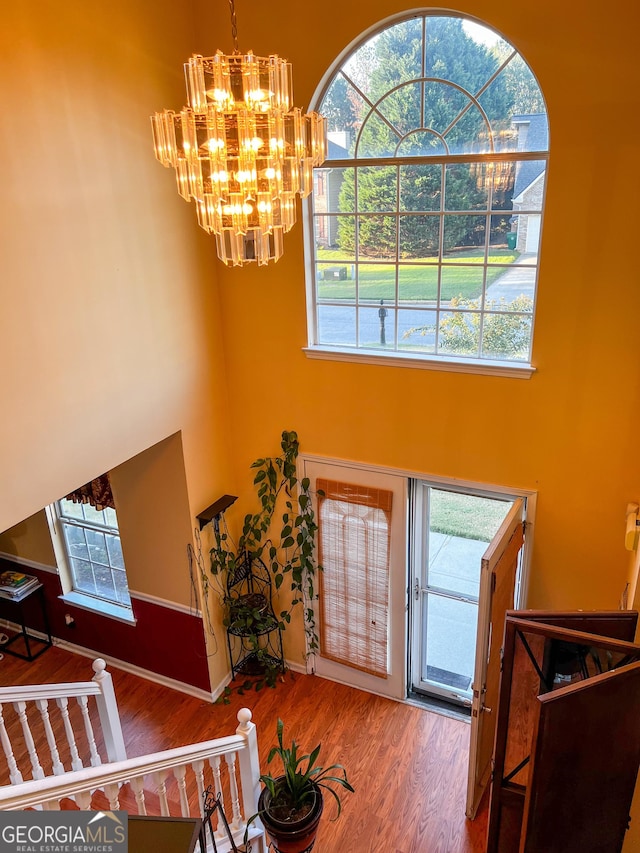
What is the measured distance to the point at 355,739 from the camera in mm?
4727

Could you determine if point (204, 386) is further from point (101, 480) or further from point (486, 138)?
point (486, 138)

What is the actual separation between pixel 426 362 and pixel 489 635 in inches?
66.3

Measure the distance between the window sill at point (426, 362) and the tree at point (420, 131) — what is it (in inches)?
25.7

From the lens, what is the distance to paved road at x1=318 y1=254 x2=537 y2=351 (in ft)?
12.6

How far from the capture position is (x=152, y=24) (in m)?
3.79

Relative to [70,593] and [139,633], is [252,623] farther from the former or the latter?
[70,593]

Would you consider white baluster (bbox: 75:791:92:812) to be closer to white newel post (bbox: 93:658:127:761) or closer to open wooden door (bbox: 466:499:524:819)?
white newel post (bbox: 93:658:127:761)

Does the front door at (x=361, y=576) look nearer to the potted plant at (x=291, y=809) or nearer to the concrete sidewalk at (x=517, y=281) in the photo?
the concrete sidewalk at (x=517, y=281)

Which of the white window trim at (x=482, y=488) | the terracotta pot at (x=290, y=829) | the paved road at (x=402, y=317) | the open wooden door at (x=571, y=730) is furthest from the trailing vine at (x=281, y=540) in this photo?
the open wooden door at (x=571, y=730)

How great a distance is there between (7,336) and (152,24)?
2101mm

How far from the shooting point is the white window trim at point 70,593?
5.46m

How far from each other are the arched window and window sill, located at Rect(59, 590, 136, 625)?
9.13 feet

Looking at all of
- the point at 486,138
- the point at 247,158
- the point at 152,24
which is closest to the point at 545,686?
the point at 247,158

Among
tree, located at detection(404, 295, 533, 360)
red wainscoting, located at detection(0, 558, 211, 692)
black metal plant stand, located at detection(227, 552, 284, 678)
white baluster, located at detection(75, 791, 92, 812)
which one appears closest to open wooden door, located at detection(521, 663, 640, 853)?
white baluster, located at detection(75, 791, 92, 812)
